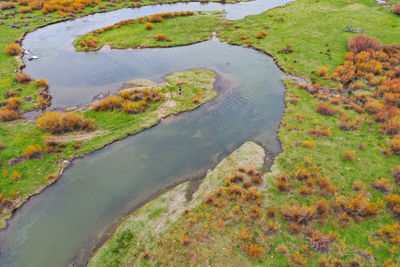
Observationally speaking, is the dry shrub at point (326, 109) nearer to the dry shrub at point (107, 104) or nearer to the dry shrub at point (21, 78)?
the dry shrub at point (107, 104)

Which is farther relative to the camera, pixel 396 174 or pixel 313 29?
pixel 313 29

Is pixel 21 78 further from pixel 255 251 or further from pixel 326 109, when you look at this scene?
pixel 326 109

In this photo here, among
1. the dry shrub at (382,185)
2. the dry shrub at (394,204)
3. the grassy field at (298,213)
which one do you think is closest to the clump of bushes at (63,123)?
the grassy field at (298,213)

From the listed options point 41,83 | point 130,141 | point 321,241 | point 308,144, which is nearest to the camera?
point 321,241

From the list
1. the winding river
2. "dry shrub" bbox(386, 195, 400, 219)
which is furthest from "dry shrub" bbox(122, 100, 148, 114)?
"dry shrub" bbox(386, 195, 400, 219)

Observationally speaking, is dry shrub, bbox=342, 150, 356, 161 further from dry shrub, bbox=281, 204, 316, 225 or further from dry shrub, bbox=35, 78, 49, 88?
dry shrub, bbox=35, 78, 49, 88

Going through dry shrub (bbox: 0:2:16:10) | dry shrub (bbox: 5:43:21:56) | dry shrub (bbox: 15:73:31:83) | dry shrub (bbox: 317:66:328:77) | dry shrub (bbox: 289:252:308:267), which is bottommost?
dry shrub (bbox: 289:252:308:267)

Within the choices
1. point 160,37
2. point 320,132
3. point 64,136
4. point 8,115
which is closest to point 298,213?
point 320,132
